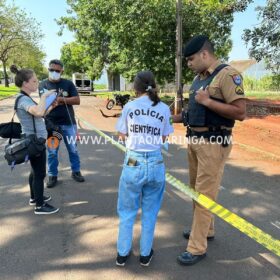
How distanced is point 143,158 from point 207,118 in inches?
28.4

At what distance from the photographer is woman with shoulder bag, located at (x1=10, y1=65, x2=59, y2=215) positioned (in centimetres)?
390

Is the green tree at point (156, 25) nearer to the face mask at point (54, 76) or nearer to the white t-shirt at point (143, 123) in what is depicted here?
the face mask at point (54, 76)

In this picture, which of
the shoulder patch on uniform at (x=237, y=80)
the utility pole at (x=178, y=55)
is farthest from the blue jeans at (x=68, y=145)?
the utility pole at (x=178, y=55)

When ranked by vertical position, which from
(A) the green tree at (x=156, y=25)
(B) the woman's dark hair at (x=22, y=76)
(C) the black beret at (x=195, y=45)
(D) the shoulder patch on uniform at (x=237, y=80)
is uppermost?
(A) the green tree at (x=156, y=25)

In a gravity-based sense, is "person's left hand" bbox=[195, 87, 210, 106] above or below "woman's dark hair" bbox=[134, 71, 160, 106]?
below

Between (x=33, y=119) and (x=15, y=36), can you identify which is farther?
(x=15, y=36)

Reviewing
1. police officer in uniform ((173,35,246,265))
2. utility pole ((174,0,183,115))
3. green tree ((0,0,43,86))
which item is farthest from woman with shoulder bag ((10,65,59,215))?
green tree ((0,0,43,86))

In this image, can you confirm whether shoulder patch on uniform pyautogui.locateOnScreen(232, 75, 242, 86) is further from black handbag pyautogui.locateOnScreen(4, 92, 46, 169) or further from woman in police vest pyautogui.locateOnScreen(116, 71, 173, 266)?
black handbag pyautogui.locateOnScreen(4, 92, 46, 169)

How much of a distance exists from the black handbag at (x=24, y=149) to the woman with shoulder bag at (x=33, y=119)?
40mm

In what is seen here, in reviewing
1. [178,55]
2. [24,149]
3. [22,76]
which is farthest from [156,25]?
[24,149]

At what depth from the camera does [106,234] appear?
3906mm

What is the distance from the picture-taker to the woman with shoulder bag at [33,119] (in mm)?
3898

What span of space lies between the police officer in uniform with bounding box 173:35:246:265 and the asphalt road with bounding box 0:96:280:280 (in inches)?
13.1

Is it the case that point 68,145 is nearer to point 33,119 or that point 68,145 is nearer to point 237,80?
point 33,119
